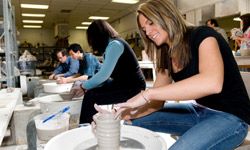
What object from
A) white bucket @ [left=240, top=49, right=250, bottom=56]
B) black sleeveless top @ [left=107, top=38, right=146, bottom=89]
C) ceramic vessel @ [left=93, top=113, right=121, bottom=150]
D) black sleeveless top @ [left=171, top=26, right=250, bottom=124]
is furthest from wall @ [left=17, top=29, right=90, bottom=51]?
ceramic vessel @ [left=93, top=113, right=121, bottom=150]

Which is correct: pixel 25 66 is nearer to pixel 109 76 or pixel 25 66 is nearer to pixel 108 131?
pixel 109 76

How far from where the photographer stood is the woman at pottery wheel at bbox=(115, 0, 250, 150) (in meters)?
0.91

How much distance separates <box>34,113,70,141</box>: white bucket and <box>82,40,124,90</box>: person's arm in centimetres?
68

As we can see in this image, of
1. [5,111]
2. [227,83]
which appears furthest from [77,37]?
[227,83]

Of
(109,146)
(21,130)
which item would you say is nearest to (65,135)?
(109,146)

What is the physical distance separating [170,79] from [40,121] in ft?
2.21

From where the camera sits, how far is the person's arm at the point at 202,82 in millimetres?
914

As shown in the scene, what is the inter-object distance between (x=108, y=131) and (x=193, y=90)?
360mm

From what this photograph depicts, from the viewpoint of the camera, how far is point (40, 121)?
1.10m

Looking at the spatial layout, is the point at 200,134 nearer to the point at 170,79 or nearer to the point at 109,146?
the point at 109,146

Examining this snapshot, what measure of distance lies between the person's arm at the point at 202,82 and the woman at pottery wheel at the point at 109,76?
856mm

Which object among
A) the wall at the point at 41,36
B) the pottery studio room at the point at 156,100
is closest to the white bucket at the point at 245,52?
the pottery studio room at the point at 156,100

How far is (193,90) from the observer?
925mm

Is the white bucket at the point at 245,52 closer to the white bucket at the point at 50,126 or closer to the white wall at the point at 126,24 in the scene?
the white bucket at the point at 50,126
